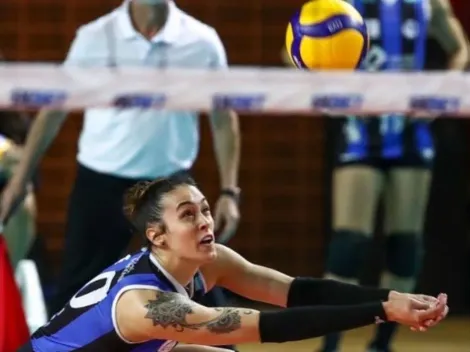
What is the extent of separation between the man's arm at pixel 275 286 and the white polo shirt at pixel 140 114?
0.88 metres

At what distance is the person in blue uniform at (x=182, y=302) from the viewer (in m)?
2.74

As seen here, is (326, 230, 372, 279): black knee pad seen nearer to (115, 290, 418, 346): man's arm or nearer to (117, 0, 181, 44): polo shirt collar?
(117, 0, 181, 44): polo shirt collar

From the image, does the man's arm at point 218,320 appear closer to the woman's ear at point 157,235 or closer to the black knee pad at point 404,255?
the woman's ear at point 157,235

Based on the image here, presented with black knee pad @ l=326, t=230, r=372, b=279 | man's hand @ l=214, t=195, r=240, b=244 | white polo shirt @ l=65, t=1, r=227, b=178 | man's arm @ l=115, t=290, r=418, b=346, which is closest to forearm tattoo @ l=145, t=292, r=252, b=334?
man's arm @ l=115, t=290, r=418, b=346

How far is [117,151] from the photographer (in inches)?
165

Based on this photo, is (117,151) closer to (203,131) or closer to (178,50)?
(178,50)

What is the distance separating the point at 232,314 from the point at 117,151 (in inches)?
54.8

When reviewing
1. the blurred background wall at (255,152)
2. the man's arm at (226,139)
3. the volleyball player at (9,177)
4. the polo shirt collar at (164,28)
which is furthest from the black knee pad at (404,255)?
the blurred background wall at (255,152)

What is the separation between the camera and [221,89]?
160 inches

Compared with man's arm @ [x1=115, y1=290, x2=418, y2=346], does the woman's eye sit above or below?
above

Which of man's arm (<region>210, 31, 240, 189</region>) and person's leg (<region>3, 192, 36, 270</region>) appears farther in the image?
person's leg (<region>3, 192, 36, 270</region>)

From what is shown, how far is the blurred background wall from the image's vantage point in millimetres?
6320

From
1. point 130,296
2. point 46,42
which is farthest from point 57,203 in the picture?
point 130,296

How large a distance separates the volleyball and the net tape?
83 mm
